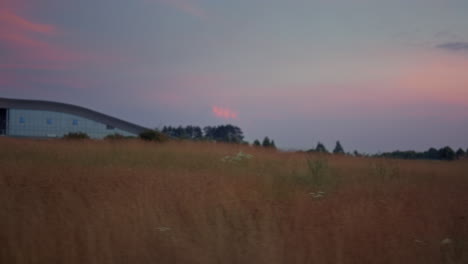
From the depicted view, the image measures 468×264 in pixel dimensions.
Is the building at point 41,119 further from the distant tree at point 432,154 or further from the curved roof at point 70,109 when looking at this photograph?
the distant tree at point 432,154

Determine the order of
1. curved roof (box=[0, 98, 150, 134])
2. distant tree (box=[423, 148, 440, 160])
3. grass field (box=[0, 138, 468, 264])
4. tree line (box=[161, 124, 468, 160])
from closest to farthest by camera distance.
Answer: grass field (box=[0, 138, 468, 264])
tree line (box=[161, 124, 468, 160])
distant tree (box=[423, 148, 440, 160])
curved roof (box=[0, 98, 150, 134])

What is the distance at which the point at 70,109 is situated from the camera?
4822 centimetres

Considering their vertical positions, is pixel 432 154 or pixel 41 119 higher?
pixel 41 119

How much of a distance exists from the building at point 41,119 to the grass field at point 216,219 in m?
41.0

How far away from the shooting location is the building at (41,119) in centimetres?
4572

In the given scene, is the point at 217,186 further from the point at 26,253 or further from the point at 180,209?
the point at 26,253

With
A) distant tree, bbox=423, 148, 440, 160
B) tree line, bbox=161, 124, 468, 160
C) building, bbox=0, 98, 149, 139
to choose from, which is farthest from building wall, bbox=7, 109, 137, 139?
distant tree, bbox=423, 148, 440, 160

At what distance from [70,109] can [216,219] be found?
153 feet

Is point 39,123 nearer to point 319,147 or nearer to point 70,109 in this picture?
point 70,109

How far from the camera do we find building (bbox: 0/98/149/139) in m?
45.7

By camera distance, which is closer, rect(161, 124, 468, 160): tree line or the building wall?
rect(161, 124, 468, 160): tree line

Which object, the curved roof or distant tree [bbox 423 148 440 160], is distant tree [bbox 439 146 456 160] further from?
the curved roof

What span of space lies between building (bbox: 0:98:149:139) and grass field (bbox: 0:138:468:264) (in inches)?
1614

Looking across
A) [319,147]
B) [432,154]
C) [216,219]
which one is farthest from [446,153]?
[216,219]
